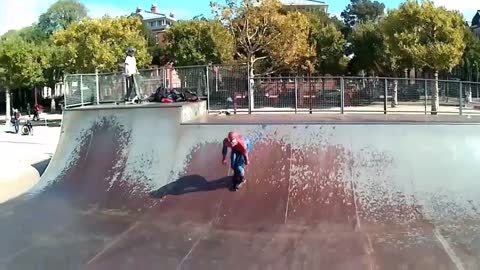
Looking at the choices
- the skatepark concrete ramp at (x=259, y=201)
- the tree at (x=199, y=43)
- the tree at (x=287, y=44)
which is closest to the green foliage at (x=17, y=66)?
the tree at (x=199, y=43)

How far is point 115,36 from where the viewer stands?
42312 millimetres

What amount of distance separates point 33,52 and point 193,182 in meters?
44.5

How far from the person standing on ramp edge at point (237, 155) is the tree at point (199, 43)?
99.0 ft

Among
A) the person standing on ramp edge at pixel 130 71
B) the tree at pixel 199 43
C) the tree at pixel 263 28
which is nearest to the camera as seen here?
the person standing on ramp edge at pixel 130 71

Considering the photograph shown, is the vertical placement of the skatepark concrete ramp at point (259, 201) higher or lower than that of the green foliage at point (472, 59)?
lower

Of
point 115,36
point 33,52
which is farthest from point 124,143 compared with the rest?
point 33,52

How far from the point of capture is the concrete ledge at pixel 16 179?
44.1 feet

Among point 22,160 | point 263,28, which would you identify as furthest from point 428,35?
point 22,160

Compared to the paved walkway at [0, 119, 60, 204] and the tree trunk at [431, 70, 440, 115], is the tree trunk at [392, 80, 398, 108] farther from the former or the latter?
the paved walkway at [0, 119, 60, 204]

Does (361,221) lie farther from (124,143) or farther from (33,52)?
(33,52)

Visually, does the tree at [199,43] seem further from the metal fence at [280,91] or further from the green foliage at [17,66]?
the metal fence at [280,91]

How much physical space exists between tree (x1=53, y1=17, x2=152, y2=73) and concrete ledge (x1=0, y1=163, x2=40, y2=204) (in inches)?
885

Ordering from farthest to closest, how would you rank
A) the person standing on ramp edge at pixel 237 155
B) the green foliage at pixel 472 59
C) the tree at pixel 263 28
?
the green foliage at pixel 472 59, the tree at pixel 263 28, the person standing on ramp edge at pixel 237 155

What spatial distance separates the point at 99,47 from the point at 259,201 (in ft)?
107
